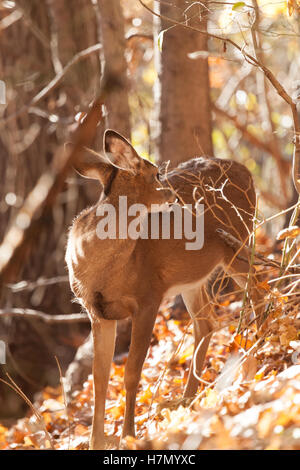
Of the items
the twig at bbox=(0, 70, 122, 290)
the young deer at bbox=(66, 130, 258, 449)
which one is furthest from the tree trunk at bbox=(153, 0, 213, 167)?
the twig at bbox=(0, 70, 122, 290)

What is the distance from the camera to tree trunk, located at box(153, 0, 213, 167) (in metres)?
7.53

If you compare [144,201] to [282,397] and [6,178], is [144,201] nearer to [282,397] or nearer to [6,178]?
[282,397]

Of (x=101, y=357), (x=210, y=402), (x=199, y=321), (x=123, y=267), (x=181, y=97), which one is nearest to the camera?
(x=210, y=402)

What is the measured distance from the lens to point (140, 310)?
16.9 feet

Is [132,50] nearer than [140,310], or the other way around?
[140,310]

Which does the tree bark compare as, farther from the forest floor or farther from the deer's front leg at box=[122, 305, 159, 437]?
the forest floor

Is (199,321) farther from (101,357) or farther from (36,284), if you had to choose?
(36,284)

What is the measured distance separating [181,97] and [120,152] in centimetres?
272

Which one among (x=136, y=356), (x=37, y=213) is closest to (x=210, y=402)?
(x=136, y=356)

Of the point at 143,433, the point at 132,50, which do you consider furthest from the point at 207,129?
the point at 143,433

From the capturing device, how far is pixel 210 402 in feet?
14.7

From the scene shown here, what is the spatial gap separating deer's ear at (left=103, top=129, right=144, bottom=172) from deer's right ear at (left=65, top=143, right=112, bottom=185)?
0.46 feet

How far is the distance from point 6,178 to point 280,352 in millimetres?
6051

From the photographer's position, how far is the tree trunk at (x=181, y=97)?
7.53m
